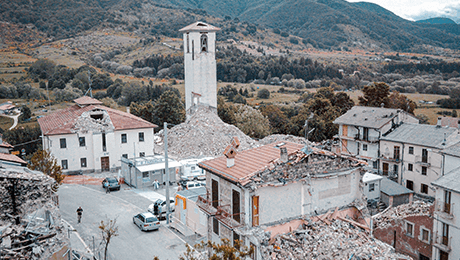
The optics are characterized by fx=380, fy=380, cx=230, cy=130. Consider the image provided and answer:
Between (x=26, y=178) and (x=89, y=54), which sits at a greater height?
(x=89, y=54)

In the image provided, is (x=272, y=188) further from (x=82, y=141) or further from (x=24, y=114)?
(x=24, y=114)

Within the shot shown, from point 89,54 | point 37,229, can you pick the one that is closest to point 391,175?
point 37,229

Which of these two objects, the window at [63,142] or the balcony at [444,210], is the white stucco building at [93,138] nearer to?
the window at [63,142]

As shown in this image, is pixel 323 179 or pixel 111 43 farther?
pixel 111 43

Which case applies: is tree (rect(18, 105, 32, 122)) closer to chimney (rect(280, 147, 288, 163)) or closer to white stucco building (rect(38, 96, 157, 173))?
white stucco building (rect(38, 96, 157, 173))

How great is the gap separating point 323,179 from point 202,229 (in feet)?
28.6

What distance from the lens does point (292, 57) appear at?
6540 inches

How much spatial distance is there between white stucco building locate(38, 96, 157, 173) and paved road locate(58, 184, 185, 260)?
4.97 m

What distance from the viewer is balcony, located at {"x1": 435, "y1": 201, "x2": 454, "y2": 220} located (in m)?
23.1

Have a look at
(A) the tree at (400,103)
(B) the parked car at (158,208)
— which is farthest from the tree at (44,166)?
(A) the tree at (400,103)

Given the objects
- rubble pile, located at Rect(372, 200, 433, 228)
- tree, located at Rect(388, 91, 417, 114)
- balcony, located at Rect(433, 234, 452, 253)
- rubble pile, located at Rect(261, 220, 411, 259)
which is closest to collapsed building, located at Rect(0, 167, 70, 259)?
rubble pile, located at Rect(261, 220, 411, 259)

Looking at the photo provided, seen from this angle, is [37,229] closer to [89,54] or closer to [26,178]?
[26,178]

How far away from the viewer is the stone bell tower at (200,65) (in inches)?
2039

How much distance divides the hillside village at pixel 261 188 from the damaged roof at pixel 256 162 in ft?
0.22
